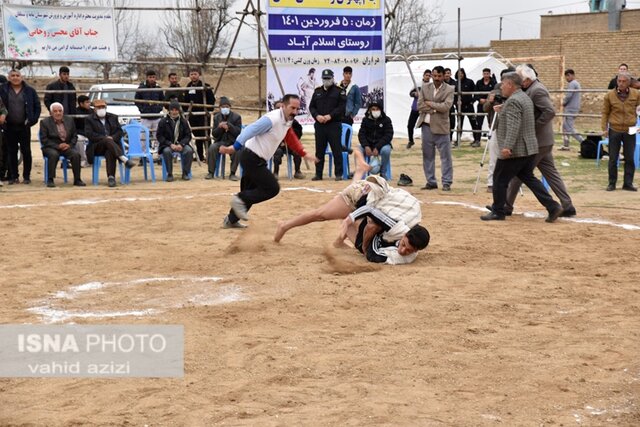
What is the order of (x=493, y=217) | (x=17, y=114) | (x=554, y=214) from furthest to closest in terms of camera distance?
(x=17, y=114), (x=493, y=217), (x=554, y=214)

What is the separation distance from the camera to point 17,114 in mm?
17078

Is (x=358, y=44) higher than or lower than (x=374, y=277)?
higher

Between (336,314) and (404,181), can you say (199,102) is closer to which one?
(404,181)

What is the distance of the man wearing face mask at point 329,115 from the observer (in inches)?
706

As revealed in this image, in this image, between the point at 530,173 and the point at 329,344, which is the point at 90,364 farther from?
the point at 530,173

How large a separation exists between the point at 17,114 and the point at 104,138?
156 centimetres

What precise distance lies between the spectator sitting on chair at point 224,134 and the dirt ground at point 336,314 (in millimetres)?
4370

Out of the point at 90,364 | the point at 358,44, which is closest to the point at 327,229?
the point at 90,364

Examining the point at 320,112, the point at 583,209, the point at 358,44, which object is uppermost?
the point at 358,44

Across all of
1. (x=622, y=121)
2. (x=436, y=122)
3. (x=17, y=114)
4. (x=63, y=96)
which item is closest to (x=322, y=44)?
(x=436, y=122)

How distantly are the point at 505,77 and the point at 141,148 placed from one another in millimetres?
8298

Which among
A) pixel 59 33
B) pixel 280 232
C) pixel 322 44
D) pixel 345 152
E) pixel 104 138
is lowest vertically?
pixel 280 232

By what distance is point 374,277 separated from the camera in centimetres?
927

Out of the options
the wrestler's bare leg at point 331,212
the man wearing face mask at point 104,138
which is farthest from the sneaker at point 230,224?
the man wearing face mask at point 104,138
